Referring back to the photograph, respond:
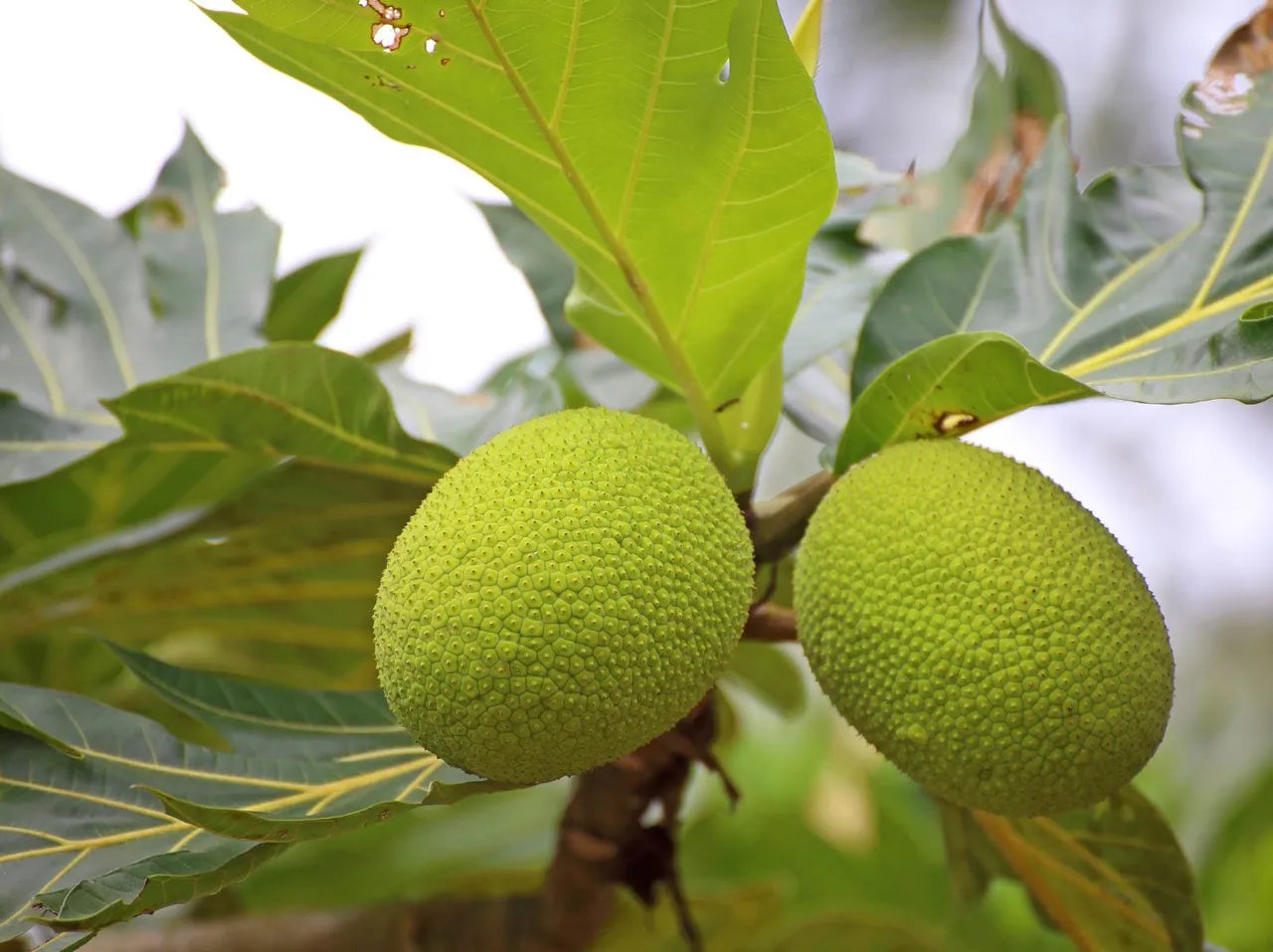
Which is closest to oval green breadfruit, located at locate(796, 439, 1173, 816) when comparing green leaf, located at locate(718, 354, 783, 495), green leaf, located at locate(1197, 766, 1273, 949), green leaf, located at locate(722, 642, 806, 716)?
green leaf, located at locate(718, 354, 783, 495)

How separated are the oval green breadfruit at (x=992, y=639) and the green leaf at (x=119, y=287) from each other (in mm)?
643

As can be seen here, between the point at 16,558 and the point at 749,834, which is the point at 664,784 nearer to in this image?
the point at 16,558

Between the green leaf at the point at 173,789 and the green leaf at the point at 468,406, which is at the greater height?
the green leaf at the point at 468,406

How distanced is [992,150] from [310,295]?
0.70 meters

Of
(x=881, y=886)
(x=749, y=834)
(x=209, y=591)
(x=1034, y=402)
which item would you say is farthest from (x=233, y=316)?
(x=881, y=886)

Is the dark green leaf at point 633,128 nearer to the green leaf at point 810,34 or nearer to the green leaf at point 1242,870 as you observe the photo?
the green leaf at point 810,34

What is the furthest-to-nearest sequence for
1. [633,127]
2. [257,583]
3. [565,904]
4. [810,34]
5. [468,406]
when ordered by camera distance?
[257,583]
[468,406]
[565,904]
[810,34]
[633,127]

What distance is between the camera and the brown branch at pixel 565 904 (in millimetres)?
830

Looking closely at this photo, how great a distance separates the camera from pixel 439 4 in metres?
0.62

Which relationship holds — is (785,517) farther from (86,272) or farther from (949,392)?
(86,272)

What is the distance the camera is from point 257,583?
1135mm

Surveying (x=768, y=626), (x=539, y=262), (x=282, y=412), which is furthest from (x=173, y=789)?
(x=539, y=262)

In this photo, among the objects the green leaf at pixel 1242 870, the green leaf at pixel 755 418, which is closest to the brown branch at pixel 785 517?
→ the green leaf at pixel 755 418

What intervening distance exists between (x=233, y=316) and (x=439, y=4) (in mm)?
524
